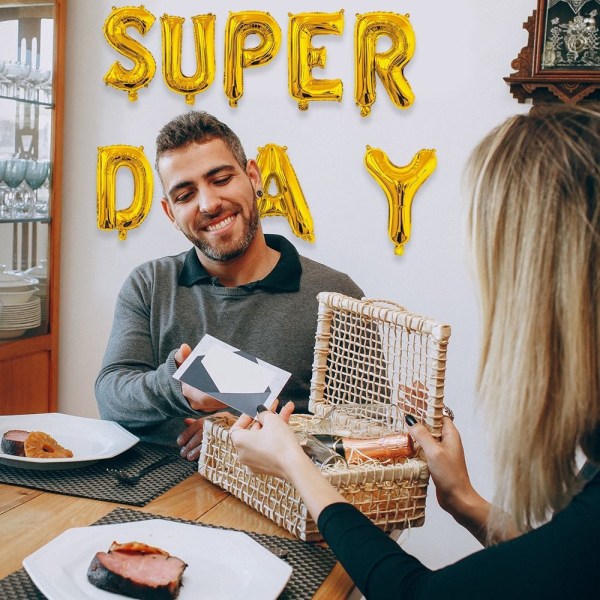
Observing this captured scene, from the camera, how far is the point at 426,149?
2.88 meters

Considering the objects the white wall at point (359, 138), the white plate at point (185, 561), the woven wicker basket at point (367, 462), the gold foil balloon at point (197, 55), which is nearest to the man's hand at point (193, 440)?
the woven wicker basket at point (367, 462)

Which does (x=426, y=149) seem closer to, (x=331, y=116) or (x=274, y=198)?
(x=331, y=116)

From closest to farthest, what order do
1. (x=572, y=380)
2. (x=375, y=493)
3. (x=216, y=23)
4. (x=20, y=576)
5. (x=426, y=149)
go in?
(x=572, y=380) → (x=20, y=576) → (x=375, y=493) → (x=426, y=149) → (x=216, y=23)

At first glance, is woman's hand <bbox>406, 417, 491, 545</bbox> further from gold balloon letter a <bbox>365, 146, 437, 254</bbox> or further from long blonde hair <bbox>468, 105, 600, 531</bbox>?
gold balloon letter a <bbox>365, 146, 437, 254</bbox>

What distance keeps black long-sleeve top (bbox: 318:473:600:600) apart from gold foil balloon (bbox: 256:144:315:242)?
2070mm

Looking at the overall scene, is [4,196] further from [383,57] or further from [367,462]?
[367,462]

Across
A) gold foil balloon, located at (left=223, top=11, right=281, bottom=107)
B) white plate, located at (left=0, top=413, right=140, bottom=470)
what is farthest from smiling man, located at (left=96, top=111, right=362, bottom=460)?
gold foil balloon, located at (left=223, top=11, right=281, bottom=107)

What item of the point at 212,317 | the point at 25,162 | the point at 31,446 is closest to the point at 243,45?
the point at 25,162

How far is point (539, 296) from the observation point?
96 centimetres

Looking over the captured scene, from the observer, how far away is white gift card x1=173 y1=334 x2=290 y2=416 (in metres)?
1.37

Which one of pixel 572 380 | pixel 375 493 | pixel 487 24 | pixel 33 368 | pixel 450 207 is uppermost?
pixel 487 24

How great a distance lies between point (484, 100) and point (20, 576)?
7.38ft

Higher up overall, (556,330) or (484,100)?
(484,100)

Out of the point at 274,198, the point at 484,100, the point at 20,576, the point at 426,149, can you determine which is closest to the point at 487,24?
the point at 484,100
